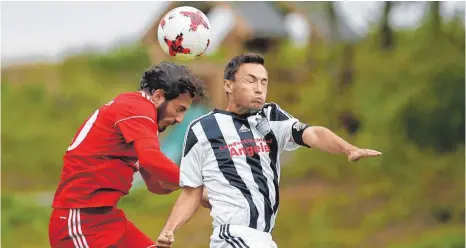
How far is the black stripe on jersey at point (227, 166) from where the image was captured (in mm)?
5449

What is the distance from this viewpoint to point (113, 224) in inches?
230

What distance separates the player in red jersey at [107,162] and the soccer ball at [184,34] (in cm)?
43

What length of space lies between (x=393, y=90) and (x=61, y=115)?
11.3m

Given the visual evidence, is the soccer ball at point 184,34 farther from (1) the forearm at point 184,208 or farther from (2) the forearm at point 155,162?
(1) the forearm at point 184,208

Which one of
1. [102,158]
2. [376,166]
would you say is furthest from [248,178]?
[376,166]

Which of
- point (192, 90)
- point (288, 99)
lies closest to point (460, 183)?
point (288, 99)

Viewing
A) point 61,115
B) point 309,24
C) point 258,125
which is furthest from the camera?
point 61,115

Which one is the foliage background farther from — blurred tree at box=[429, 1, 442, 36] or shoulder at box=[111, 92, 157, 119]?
shoulder at box=[111, 92, 157, 119]

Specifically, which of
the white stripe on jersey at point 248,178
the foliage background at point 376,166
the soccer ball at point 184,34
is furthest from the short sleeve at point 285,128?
the foliage background at point 376,166

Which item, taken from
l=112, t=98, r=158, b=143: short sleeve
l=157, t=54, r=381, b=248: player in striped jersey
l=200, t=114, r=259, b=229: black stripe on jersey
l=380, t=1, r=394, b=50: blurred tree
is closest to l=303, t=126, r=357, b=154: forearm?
l=157, t=54, r=381, b=248: player in striped jersey

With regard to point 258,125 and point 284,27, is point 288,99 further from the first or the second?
point 258,125

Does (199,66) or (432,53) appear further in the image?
(199,66)

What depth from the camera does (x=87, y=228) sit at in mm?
5758

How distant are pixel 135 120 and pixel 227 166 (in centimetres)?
63
